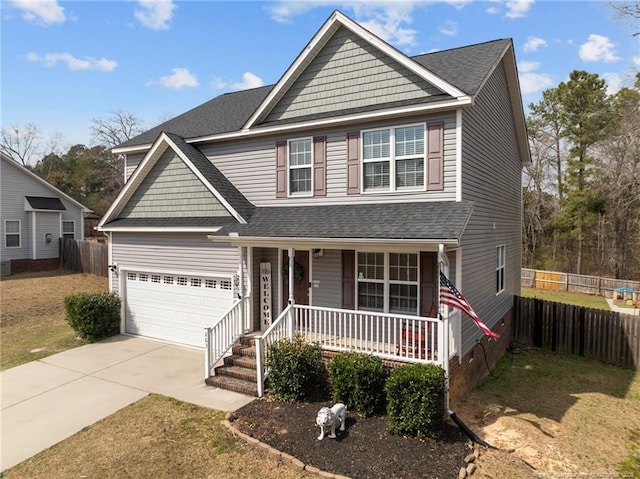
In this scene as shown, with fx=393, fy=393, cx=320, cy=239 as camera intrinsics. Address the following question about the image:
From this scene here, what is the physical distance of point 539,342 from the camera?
1405 centimetres

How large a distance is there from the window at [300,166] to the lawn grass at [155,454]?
597 cm

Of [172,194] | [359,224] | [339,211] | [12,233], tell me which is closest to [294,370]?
[359,224]

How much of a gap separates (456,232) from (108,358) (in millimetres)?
9713

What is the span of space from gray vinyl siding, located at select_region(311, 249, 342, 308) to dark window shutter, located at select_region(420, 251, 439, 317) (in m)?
2.05

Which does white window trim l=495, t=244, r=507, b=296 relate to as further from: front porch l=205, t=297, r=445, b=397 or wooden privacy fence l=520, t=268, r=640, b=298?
wooden privacy fence l=520, t=268, r=640, b=298

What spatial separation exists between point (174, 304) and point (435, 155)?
28.9 ft

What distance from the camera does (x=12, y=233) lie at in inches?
919

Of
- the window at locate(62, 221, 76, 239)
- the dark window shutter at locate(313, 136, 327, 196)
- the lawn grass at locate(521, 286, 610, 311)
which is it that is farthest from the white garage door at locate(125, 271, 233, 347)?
the window at locate(62, 221, 76, 239)

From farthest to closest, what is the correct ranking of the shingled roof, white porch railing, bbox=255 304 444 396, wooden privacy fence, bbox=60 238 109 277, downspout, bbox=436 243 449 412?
wooden privacy fence, bbox=60 238 109 277 < the shingled roof < white porch railing, bbox=255 304 444 396 < downspout, bbox=436 243 449 412

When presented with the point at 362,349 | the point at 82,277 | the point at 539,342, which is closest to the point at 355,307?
the point at 362,349

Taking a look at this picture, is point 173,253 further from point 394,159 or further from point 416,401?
point 416,401

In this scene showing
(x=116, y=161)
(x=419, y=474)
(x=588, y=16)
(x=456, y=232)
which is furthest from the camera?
(x=116, y=161)

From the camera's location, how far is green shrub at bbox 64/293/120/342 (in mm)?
12195

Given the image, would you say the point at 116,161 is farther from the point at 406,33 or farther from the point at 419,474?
the point at 419,474
